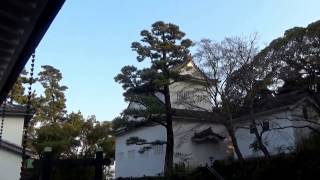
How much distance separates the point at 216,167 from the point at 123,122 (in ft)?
27.9

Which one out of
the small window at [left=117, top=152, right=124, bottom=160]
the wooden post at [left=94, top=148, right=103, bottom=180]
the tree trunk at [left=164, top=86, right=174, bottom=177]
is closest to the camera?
the wooden post at [left=94, top=148, right=103, bottom=180]

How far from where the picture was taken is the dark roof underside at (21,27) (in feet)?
10.6

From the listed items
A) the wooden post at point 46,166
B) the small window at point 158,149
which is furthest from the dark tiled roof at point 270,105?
the wooden post at point 46,166

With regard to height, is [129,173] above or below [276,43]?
below

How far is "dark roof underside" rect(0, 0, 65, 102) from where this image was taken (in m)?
3.22

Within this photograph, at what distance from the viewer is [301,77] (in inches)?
830

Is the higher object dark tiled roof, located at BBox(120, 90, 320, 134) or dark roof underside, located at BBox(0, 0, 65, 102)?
dark tiled roof, located at BBox(120, 90, 320, 134)

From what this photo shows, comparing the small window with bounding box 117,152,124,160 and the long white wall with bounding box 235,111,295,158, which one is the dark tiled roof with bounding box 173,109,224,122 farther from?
the small window with bounding box 117,152,124,160

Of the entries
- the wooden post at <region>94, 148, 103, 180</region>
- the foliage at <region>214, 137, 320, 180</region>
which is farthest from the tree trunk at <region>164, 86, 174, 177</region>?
the wooden post at <region>94, 148, 103, 180</region>

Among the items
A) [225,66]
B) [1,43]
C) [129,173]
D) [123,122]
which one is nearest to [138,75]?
[123,122]

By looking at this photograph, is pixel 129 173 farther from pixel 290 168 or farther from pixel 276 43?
pixel 290 168

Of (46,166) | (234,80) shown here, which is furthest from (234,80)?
(46,166)

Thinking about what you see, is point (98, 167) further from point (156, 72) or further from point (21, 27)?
point (156, 72)

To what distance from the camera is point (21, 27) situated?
3596 millimetres
